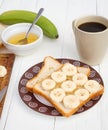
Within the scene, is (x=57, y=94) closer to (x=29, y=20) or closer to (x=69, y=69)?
(x=69, y=69)

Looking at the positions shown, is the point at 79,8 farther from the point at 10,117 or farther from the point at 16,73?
the point at 10,117

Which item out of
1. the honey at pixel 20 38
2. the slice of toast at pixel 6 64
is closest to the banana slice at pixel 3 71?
the slice of toast at pixel 6 64

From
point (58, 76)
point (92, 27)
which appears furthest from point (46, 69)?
point (92, 27)

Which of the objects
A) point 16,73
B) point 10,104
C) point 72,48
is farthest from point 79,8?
point 10,104

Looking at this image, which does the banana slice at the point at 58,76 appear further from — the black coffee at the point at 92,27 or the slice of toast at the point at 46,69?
the black coffee at the point at 92,27

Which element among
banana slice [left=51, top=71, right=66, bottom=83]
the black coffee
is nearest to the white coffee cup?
the black coffee
